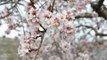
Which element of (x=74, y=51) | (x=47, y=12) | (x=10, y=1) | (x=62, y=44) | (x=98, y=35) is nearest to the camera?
(x=47, y=12)

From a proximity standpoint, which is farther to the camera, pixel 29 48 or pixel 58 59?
pixel 58 59

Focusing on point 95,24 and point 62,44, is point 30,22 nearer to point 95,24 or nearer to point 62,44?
point 62,44

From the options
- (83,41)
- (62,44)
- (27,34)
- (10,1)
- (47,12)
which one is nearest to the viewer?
(47,12)

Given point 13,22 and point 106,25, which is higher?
point 13,22

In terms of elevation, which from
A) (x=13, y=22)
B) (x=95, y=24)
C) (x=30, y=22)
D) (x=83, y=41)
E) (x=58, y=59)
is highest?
(x=30, y=22)

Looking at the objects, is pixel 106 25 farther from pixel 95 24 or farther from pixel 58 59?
pixel 58 59

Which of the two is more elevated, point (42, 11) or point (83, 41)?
point (42, 11)

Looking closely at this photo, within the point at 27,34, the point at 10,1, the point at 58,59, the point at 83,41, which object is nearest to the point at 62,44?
the point at 27,34

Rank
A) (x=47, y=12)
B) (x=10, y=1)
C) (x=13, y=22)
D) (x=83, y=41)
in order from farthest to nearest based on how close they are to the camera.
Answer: (x=83, y=41) → (x=13, y=22) → (x=10, y=1) → (x=47, y=12)

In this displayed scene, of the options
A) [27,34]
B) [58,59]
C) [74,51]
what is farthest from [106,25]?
[27,34]
